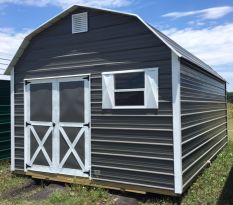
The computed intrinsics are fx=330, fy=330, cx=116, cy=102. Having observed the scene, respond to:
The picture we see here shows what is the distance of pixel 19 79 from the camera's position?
385 inches

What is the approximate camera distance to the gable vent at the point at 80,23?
8633 mm

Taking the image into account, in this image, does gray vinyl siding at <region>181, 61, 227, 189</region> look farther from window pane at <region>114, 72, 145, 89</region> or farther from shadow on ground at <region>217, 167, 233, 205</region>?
window pane at <region>114, 72, 145, 89</region>

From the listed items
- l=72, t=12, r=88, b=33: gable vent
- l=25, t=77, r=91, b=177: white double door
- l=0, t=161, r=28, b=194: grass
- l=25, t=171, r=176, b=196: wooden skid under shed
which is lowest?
l=0, t=161, r=28, b=194: grass

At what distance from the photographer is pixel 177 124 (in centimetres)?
720

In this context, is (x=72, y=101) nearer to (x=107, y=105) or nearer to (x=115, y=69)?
(x=107, y=105)

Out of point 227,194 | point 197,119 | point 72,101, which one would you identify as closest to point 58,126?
point 72,101

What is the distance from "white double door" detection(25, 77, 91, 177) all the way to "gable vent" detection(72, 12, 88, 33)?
1.29 meters

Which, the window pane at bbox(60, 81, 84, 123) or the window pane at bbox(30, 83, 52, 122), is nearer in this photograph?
the window pane at bbox(60, 81, 84, 123)

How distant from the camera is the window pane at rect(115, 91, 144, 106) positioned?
7729mm

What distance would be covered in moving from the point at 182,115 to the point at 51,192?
3.80m

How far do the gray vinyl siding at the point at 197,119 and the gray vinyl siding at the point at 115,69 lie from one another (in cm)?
51

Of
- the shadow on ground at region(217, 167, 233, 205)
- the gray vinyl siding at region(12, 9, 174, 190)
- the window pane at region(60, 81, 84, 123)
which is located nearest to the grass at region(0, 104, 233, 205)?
the shadow on ground at region(217, 167, 233, 205)

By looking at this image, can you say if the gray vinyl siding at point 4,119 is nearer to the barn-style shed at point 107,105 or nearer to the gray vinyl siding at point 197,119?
the barn-style shed at point 107,105

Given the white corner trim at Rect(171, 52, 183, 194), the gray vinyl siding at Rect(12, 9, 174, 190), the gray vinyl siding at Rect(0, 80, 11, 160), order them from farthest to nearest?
the gray vinyl siding at Rect(0, 80, 11, 160) < the gray vinyl siding at Rect(12, 9, 174, 190) < the white corner trim at Rect(171, 52, 183, 194)
